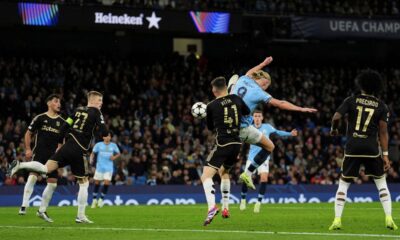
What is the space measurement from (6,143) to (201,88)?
1214 centimetres

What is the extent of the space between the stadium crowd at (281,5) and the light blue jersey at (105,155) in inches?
371

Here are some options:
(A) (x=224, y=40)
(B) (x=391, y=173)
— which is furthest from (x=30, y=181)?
(A) (x=224, y=40)

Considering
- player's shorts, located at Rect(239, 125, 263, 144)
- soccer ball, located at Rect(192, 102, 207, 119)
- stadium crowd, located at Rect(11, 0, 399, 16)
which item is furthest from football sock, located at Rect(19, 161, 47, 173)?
stadium crowd, located at Rect(11, 0, 399, 16)

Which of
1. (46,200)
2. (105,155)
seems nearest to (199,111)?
(46,200)

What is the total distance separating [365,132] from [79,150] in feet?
18.0

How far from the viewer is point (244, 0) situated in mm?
39531

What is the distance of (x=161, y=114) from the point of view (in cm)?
3591

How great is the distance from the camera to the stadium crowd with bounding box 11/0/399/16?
36.4 meters

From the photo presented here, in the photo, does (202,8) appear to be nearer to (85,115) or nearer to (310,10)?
(310,10)

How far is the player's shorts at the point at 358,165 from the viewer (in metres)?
14.2

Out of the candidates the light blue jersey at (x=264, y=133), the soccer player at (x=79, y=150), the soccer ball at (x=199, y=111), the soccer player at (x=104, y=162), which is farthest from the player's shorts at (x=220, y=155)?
the soccer player at (x=104, y=162)

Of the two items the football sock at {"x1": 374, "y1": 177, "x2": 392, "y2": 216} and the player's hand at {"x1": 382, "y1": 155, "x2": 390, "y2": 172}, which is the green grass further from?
the player's hand at {"x1": 382, "y1": 155, "x2": 390, "y2": 172}

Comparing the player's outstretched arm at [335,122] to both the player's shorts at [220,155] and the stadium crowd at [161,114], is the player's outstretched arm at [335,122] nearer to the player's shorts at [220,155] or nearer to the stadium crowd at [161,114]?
the player's shorts at [220,155]

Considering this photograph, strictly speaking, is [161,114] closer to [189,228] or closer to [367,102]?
[189,228]
